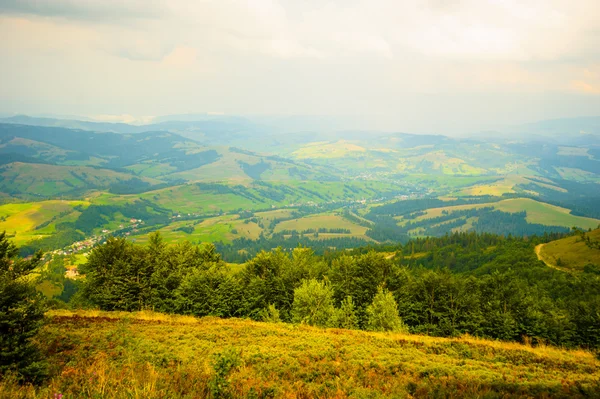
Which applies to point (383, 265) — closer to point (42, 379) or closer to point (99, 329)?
point (99, 329)

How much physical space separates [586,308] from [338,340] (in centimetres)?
5205

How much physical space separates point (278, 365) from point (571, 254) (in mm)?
151814

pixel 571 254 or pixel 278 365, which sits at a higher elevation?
pixel 278 365

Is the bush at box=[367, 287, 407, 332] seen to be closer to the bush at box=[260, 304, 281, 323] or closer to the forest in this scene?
the forest

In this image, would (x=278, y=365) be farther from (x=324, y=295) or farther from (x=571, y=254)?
(x=571, y=254)

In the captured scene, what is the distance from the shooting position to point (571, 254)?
5000 inches

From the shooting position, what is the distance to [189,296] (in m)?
52.2

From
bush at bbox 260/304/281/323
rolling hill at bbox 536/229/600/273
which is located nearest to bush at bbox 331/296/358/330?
bush at bbox 260/304/281/323

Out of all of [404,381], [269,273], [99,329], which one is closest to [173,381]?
[404,381]

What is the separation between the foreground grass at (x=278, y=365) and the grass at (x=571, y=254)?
118 m

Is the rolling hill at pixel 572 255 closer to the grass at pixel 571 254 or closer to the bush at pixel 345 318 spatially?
the grass at pixel 571 254

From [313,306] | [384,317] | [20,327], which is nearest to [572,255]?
[384,317]

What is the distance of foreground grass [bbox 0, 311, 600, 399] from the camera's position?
14.6 m

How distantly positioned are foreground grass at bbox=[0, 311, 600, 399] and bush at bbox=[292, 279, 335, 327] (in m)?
10.00
